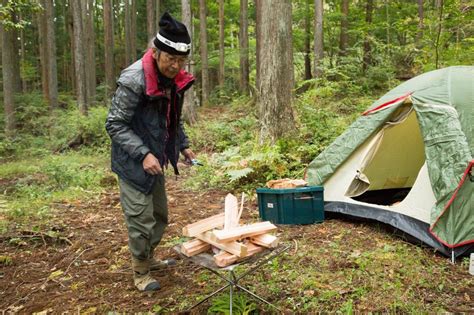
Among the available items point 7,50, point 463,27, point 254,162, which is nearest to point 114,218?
point 254,162

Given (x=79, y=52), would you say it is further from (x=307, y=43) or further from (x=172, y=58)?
(x=172, y=58)

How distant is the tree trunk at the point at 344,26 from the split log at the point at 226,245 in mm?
13389

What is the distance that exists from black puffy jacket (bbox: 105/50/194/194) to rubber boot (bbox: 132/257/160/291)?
26.7 inches

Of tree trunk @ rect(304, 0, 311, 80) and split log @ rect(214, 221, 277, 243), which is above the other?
tree trunk @ rect(304, 0, 311, 80)

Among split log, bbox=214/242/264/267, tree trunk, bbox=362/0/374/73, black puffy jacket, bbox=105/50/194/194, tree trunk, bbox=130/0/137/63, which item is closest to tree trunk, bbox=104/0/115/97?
tree trunk, bbox=130/0/137/63

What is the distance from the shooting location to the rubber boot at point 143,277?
11.5 feet

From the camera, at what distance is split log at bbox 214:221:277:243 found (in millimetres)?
2855

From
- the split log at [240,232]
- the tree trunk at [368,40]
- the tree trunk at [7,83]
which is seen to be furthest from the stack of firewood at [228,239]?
the tree trunk at [7,83]

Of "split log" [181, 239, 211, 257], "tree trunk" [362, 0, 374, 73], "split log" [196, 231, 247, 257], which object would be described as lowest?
"split log" [181, 239, 211, 257]

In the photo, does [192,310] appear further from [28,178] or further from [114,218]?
[28,178]

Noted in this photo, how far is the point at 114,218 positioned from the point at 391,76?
10796mm

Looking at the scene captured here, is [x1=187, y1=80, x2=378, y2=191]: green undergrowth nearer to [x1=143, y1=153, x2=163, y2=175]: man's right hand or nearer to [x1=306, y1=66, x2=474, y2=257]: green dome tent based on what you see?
[x1=306, y1=66, x2=474, y2=257]: green dome tent

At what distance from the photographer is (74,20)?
16.2 m

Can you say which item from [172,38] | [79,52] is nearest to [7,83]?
[79,52]
